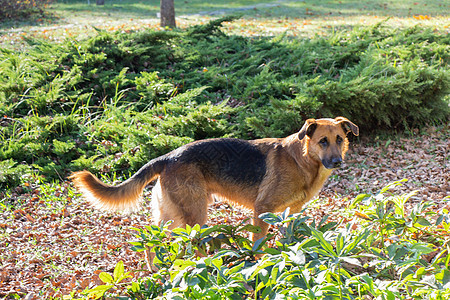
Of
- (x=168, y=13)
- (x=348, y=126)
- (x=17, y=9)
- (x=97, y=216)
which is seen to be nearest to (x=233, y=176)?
(x=348, y=126)

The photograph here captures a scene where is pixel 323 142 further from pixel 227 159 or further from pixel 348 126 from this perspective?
pixel 227 159

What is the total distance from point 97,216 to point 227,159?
233cm

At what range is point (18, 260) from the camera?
16.4ft

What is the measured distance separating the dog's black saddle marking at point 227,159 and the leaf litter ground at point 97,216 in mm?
903

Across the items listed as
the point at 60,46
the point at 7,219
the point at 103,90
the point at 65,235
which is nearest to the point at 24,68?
the point at 60,46

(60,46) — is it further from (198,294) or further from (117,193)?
(198,294)

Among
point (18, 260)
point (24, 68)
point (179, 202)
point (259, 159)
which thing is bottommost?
point (18, 260)

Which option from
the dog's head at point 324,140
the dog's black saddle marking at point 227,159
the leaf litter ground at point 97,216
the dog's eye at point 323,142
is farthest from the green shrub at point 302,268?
the dog's black saddle marking at point 227,159

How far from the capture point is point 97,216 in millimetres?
5977

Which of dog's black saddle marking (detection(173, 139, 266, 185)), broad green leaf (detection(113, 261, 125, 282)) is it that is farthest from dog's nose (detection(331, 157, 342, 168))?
broad green leaf (detection(113, 261, 125, 282))

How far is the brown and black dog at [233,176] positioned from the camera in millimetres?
4434

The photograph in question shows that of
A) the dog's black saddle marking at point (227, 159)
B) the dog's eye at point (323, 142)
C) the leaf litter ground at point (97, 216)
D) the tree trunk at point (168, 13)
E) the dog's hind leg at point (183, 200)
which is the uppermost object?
the tree trunk at point (168, 13)

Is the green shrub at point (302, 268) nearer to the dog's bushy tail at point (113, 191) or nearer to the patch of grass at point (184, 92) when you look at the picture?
the dog's bushy tail at point (113, 191)

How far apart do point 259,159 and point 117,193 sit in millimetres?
1574
